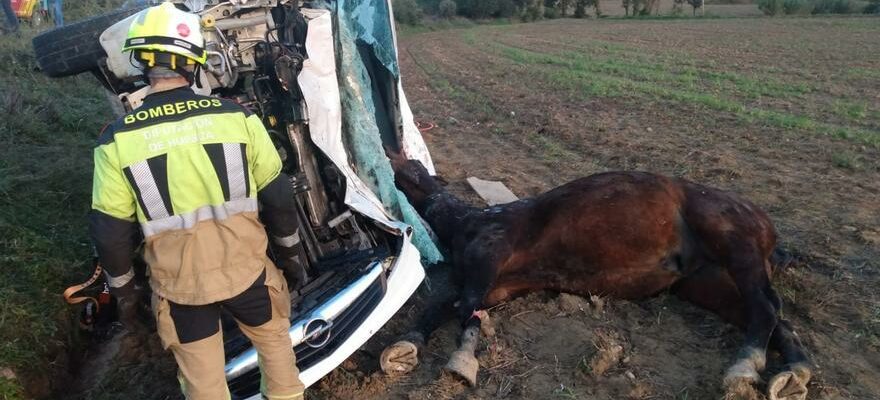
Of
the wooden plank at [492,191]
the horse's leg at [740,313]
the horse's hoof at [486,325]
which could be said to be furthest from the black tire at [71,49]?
the horse's leg at [740,313]

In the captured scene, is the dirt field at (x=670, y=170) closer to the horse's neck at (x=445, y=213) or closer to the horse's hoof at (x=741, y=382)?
the horse's hoof at (x=741, y=382)

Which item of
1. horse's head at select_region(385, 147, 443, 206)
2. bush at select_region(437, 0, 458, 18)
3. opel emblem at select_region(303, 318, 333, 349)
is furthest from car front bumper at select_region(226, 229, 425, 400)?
bush at select_region(437, 0, 458, 18)

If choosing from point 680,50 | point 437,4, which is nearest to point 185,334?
point 680,50

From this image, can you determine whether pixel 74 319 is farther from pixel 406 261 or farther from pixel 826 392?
pixel 826 392

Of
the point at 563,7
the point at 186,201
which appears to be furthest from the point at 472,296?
→ the point at 563,7

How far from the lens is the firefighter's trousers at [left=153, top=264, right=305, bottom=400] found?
2520 millimetres

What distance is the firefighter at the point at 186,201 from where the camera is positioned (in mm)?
2299

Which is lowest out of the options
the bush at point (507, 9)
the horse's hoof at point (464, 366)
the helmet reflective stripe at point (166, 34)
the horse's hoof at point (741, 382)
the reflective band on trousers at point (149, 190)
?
the horse's hoof at point (741, 382)

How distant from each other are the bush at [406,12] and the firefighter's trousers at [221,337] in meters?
38.2

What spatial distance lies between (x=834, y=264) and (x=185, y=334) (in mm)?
4163

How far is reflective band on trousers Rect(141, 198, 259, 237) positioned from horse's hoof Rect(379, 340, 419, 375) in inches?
52.1

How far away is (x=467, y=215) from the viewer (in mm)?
4723

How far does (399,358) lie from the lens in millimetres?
3449

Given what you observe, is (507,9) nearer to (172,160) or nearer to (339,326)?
(339,326)
